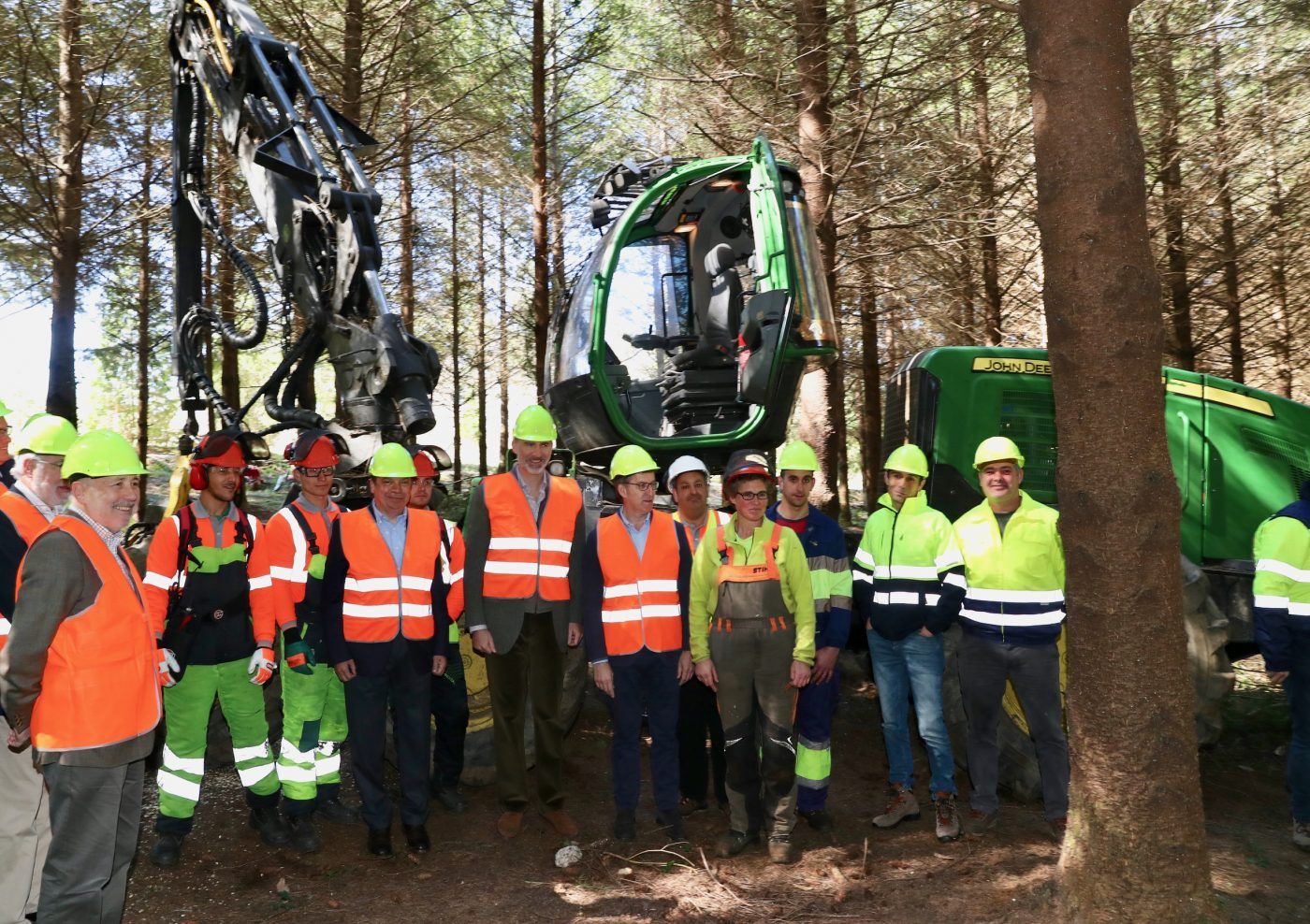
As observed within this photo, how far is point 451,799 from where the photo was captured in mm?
5488

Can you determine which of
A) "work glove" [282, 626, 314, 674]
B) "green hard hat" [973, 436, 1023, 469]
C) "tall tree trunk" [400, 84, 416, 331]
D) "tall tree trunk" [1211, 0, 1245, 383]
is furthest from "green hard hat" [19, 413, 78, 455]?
"tall tree trunk" [1211, 0, 1245, 383]

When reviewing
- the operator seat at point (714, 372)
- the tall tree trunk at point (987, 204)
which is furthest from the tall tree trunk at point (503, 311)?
the operator seat at point (714, 372)

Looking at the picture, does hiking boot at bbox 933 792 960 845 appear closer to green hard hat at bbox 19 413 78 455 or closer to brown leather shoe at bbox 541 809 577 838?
brown leather shoe at bbox 541 809 577 838

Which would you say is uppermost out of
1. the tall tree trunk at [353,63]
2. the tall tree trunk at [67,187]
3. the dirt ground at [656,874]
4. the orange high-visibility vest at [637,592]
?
the tall tree trunk at [353,63]

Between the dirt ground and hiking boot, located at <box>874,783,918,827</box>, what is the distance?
5 cm

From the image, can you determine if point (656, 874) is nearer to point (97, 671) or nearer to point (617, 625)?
point (617, 625)

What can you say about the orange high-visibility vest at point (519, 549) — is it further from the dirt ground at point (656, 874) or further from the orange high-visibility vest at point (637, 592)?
the dirt ground at point (656, 874)

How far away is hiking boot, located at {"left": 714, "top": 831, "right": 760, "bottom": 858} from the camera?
4.79m

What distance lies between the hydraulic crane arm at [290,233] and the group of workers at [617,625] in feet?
4.04

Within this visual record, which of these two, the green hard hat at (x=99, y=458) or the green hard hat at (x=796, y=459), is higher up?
the green hard hat at (x=796, y=459)

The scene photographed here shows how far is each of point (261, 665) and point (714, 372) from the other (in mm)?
3790

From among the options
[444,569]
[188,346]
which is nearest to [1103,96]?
[444,569]

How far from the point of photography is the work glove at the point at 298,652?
16.2 ft

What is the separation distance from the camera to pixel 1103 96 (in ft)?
11.4
